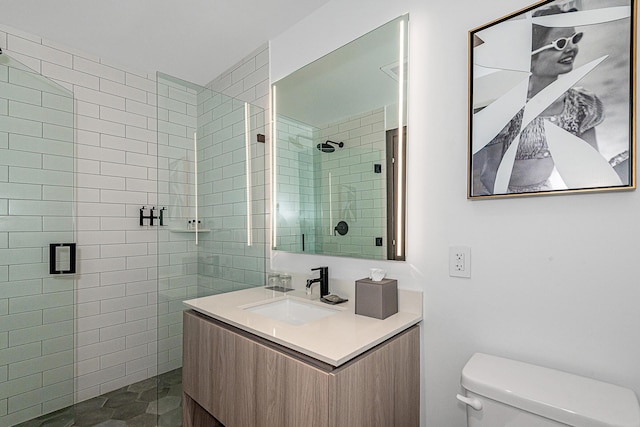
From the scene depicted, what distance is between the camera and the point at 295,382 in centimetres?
109

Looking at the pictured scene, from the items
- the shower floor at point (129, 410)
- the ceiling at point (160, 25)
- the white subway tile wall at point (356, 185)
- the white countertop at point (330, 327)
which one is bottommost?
the shower floor at point (129, 410)

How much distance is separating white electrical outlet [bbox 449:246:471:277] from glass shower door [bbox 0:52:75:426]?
2.39m

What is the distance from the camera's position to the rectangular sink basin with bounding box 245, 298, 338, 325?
1.68m

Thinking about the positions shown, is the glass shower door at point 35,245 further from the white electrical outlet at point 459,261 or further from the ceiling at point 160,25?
the white electrical outlet at point 459,261

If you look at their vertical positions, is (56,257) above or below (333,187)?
below

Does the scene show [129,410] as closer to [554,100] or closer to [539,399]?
[539,399]

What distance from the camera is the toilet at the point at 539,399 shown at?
0.84 m

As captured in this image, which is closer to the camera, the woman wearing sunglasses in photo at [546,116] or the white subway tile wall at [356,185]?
the woman wearing sunglasses in photo at [546,116]

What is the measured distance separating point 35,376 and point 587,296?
2.89 m

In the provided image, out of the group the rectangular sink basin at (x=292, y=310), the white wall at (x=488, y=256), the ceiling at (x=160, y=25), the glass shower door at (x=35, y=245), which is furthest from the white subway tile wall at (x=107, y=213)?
the white wall at (x=488, y=256)

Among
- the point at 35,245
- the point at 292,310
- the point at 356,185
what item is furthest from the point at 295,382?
the point at 35,245

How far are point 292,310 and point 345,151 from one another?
0.95m

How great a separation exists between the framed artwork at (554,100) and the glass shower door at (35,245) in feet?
8.05

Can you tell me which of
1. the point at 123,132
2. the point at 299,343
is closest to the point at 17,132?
the point at 123,132
